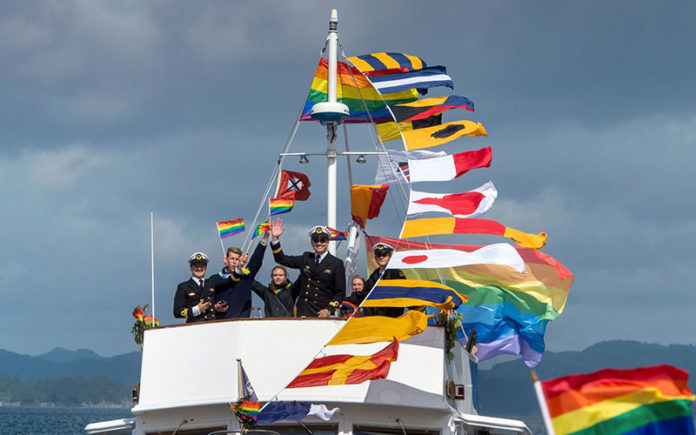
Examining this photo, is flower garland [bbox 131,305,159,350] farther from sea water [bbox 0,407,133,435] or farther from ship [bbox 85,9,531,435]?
sea water [bbox 0,407,133,435]

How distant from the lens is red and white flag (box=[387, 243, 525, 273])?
14656 mm

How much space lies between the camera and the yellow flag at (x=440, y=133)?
18094 mm

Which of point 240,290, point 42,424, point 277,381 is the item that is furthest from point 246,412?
point 42,424

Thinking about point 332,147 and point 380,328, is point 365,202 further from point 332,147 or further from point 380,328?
point 380,328

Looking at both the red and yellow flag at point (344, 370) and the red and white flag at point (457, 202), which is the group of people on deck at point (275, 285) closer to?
the red and white flag at point (457, 202)

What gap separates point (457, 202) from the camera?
635 inches

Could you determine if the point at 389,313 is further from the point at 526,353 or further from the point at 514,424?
the point at 526,353

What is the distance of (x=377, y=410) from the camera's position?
45.1ft

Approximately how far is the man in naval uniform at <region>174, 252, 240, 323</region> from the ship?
0.99m

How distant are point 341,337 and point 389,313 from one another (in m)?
1.39

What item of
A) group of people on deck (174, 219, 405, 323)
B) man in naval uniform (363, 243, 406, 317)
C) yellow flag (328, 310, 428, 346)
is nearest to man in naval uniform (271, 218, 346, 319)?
group of people on deck (174, 219, 405, 323)

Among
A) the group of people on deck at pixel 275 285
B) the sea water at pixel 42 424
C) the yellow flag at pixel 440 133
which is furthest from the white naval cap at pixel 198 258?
the sea water at pixel 42 424

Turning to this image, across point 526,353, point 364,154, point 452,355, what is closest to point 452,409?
point 452,355

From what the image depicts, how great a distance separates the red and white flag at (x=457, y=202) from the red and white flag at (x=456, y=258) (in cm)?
90
